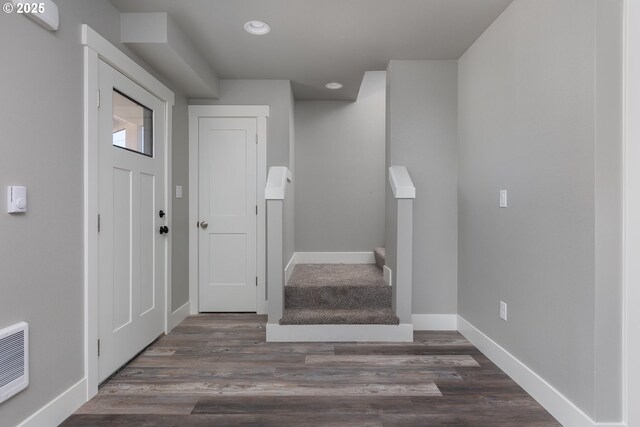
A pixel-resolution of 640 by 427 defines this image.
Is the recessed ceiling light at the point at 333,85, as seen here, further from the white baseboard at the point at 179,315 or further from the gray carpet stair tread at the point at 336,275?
the white baseboard at the point at 179,315

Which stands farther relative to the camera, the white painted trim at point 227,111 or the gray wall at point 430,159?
the white painted trim at point 227,111

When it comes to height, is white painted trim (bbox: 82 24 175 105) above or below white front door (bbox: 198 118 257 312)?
above

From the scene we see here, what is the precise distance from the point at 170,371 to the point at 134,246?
88 cm

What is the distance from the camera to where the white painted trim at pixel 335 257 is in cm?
439

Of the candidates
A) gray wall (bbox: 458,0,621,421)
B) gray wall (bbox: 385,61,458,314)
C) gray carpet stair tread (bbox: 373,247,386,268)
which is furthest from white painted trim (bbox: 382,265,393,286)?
gray wall (bbox: 458,0,621,421)

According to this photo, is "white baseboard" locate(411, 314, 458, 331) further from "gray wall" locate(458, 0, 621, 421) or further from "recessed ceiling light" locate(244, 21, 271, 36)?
"recessed ceiling light" locate(244, 21, 271, 36)

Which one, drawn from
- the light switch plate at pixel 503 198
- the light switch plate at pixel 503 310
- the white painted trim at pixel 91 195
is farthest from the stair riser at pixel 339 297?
the white painted trim at pixel 91 195

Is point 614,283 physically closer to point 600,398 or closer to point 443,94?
point 600,398

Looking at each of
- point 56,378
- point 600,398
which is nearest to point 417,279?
point 600,398

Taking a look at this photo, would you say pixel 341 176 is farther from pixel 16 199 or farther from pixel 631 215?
pixel 16 199

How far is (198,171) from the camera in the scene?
351 cm

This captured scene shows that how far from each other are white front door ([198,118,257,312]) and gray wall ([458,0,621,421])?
204cm

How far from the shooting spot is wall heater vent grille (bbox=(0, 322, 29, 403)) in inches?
56.4

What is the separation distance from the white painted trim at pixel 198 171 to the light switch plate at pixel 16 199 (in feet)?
6.39
